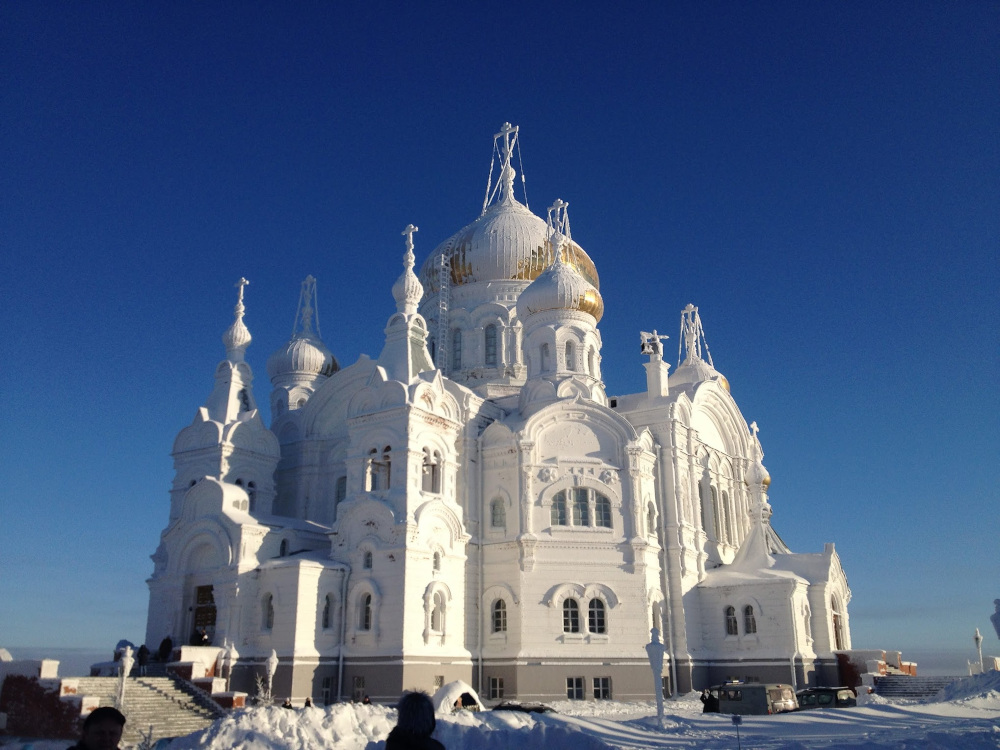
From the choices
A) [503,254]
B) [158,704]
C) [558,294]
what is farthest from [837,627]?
[158,704]

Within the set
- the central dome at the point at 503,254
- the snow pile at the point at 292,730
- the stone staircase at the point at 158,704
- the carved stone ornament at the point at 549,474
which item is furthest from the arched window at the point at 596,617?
the central dome at the point at 503,254

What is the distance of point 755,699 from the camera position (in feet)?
66.8

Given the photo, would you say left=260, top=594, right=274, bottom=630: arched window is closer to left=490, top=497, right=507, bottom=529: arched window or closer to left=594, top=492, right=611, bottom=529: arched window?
left=490, top=497, right=507, bottom=529: arched window

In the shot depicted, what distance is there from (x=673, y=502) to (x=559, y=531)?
4.90 metres

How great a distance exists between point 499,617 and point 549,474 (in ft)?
15.4

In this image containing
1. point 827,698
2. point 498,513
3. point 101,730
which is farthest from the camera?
point 498,513

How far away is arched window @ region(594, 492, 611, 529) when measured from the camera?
2775 centimetres

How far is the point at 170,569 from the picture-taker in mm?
26734

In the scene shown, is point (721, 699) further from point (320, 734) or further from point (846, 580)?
point (846, 580)

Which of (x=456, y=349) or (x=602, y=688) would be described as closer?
(x=602, y=688)

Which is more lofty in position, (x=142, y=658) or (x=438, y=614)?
(x=438, y=614)

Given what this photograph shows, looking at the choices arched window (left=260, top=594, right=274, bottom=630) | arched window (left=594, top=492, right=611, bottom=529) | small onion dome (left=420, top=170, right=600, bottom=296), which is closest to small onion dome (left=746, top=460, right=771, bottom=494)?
small onion dome (left=420, top=170, right=600, bottom=296)

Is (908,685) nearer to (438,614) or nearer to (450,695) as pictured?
(438,614)

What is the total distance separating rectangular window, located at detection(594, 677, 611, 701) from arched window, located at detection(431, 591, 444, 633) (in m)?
4.93
